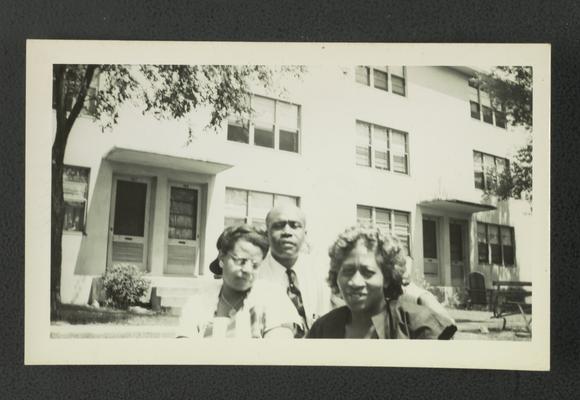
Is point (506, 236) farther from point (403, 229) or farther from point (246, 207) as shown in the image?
point (246, 207)

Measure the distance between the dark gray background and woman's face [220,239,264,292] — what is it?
205 mm

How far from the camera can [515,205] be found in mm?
1506

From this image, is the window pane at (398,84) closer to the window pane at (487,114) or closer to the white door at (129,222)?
the window pane at (487,114)

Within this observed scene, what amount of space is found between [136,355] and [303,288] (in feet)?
1.36

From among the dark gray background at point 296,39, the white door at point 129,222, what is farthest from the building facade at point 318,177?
the dark gray background at point 296,39

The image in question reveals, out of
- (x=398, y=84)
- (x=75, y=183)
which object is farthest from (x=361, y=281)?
(x=75, y=183)

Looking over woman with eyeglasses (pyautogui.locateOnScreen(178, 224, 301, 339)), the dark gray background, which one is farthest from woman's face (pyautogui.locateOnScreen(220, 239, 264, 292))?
the dark gray background

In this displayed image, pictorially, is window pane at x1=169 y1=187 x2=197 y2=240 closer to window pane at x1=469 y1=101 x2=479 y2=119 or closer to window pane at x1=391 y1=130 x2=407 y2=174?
window pane at x1=391 y1=130 x2=407 y2=174

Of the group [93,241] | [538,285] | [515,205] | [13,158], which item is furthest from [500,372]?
[13,158]

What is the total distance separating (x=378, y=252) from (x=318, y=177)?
0.74 feet

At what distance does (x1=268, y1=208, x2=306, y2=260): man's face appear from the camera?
4.91 ft

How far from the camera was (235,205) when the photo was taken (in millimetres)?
1482

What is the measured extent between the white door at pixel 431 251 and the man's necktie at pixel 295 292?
297 millimetres

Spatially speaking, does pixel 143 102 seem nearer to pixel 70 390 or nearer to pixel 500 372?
pixel 70 390
